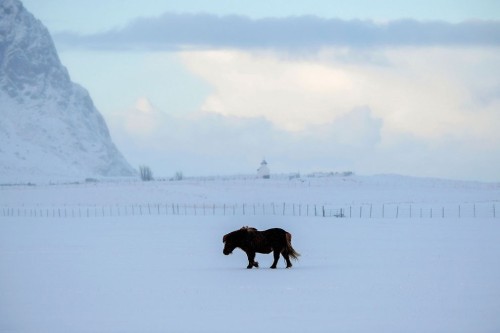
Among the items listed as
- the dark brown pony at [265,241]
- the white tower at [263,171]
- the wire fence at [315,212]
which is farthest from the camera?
the white tower at [263,171]

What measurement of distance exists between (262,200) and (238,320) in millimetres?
74241

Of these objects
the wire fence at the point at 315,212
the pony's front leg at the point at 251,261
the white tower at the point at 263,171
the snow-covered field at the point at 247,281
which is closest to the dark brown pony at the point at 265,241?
the pony's front leg at the point at 251,261

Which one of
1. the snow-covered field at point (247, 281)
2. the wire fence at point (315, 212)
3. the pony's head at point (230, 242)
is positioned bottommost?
the wire fence at point (315, 212)

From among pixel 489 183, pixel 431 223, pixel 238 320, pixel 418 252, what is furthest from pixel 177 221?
pixel 489 183

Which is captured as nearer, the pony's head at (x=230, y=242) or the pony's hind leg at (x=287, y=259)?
the pony's hind leg at (x=287, y=259)

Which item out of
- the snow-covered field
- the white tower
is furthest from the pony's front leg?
the white tower

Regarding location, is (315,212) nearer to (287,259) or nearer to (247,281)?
(287,259)

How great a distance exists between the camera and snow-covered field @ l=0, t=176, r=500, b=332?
15.0 meters

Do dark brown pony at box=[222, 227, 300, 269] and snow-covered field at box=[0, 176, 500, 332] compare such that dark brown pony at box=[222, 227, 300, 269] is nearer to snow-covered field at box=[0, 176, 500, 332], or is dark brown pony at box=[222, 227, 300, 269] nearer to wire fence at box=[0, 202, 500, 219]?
snow-covered field at box=[0, 176, 500, 332]

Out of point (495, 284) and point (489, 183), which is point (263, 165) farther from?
point (495, 284)

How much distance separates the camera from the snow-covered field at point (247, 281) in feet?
49.2

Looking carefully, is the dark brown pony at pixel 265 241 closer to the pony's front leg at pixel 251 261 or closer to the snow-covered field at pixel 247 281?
the pony's front leg at pixel 251 261

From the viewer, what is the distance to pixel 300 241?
109 feet

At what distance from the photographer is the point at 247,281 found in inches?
799
